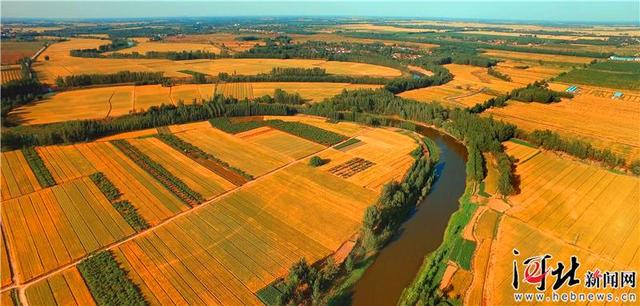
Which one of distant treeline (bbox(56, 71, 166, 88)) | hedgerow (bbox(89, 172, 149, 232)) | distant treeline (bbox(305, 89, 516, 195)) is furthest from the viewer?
distant treeline (bbox(56, 71, 166, 88))

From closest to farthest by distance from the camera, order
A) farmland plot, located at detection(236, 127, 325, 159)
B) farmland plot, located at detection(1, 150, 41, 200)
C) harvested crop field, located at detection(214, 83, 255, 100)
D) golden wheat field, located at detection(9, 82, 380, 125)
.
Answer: farmland plot, located at detection(1, 150, 41, 200), farmland plot, located at detection(236, 127, 325, 159), golden wheat field, located at detection(9, 82, 380, 125), harvested crop field, located at detection(214, 83, 255, 100)

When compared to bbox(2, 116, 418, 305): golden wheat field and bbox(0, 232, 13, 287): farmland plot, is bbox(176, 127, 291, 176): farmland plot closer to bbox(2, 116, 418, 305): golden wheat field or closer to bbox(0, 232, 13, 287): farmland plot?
bbox(2, 116, 418, 305): golden wheat field

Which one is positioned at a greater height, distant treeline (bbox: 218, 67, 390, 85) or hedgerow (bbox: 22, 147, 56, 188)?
distant treeline (bbox: 218, 67, 390, 85)

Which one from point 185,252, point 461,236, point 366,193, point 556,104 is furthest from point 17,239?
point 556,104

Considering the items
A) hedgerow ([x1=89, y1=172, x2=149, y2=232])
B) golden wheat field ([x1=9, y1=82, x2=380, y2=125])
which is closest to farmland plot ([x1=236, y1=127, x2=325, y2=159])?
hedgerow ([x1=89, y1=172, x2=149, y2=232])

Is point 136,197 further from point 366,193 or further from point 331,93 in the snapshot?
point 331,93

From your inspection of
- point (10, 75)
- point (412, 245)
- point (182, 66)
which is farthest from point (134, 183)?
point (182, 66)

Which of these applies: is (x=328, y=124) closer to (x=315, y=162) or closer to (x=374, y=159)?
(x=374, y=159)

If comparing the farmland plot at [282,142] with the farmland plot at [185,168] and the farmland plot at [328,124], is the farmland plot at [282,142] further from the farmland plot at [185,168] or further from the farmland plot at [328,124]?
the farmland plot at [185,168]
